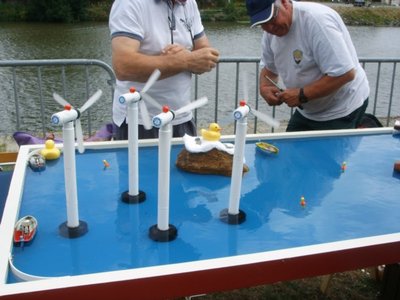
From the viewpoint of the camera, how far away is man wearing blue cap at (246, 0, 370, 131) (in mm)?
2545

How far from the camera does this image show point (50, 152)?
2.23 meters

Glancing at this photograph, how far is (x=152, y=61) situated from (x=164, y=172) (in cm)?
98

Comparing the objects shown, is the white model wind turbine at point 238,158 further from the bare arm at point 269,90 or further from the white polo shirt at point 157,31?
the bare arm at point 269,90

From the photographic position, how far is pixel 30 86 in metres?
8.73

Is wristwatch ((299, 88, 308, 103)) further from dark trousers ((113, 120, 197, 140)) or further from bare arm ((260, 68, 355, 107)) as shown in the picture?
dark trousers ((113, 120, 197, 140))

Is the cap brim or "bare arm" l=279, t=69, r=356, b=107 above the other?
the cap brim

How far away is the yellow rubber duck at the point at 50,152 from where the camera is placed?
7.31 feet

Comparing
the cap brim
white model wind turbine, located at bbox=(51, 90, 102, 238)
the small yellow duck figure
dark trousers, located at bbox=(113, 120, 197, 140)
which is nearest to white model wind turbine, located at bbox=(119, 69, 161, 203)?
white model wind turbine, located at bbox=(51, 90, 102, 238)

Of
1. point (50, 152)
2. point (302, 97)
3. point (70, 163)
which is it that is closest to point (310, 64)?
point (302, 97)

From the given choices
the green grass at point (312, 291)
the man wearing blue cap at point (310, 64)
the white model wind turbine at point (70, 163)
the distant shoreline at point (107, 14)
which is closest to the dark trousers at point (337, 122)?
the man wearing blue cap at point (310, 64)

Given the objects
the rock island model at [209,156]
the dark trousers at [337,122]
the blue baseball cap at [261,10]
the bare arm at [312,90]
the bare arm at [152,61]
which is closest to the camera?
the rock island model at [209,156]

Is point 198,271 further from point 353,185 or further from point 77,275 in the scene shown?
point 353,185

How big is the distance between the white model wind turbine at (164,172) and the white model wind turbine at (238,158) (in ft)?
0.48

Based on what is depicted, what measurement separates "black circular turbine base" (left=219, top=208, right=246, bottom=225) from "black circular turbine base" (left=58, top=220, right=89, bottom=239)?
1.68 feet
